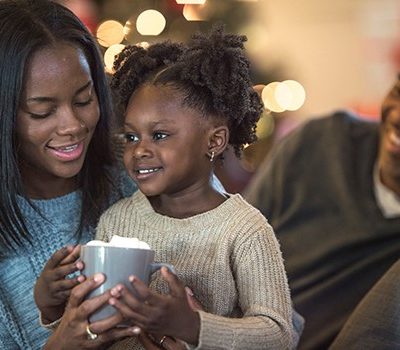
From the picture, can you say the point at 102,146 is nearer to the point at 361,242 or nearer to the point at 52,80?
the point at 52,80

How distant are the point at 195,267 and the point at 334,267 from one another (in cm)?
90

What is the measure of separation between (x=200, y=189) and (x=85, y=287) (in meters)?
0.33

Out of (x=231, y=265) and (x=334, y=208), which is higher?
(x=231, y=265)

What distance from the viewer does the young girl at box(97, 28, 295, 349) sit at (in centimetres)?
136

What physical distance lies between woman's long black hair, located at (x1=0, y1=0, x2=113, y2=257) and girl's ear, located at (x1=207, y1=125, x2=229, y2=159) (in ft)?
0.91

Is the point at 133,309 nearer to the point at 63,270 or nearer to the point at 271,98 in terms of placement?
the point at 63,270

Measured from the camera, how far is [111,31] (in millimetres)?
2756

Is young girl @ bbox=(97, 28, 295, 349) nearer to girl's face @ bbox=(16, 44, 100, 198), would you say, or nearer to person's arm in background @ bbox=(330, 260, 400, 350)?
girl's face @ bbox=(16, 44, 100, 198)

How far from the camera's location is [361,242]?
218cm

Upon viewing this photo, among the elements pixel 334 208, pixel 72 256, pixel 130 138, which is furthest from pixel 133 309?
pixel 334 208

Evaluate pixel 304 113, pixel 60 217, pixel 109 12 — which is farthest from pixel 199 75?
pixel 304 113

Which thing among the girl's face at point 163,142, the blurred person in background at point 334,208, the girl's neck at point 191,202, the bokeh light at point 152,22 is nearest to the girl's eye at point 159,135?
the girl's face at point 163,142

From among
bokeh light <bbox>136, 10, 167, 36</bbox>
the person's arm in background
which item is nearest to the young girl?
the person's arm in background

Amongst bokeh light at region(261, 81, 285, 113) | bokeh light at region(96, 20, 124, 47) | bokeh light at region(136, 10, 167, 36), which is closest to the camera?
bokeh light at region(96, 20, 124, 47)
